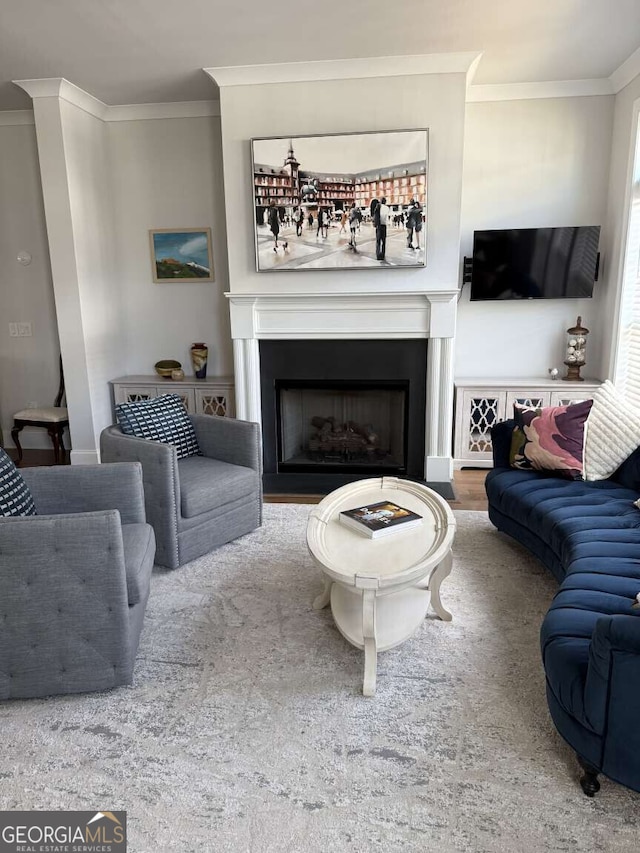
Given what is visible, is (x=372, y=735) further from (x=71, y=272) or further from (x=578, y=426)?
(x=71, y=272)

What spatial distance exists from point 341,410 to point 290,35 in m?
2.53

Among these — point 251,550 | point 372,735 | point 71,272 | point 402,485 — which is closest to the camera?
point 372,735

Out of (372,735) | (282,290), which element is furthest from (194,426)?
(372,735)

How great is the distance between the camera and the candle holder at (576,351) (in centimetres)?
443

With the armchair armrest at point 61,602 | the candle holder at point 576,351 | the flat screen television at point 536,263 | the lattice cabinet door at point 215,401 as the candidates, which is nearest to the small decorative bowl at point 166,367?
the lattice cabinet door at point 215,401

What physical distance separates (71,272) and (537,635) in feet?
13.0

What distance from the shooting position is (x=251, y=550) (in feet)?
10.8

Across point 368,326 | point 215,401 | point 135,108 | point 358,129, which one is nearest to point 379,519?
point 368,326

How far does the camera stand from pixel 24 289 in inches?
197

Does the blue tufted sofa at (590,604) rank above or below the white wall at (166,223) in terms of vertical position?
below

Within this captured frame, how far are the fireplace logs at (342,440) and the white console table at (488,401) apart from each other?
2.23 ft

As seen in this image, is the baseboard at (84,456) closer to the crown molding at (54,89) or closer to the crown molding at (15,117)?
the crown molding at (54,89)

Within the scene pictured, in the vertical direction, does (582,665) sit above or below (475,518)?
above

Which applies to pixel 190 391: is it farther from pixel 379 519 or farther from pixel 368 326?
pixel 379 519
